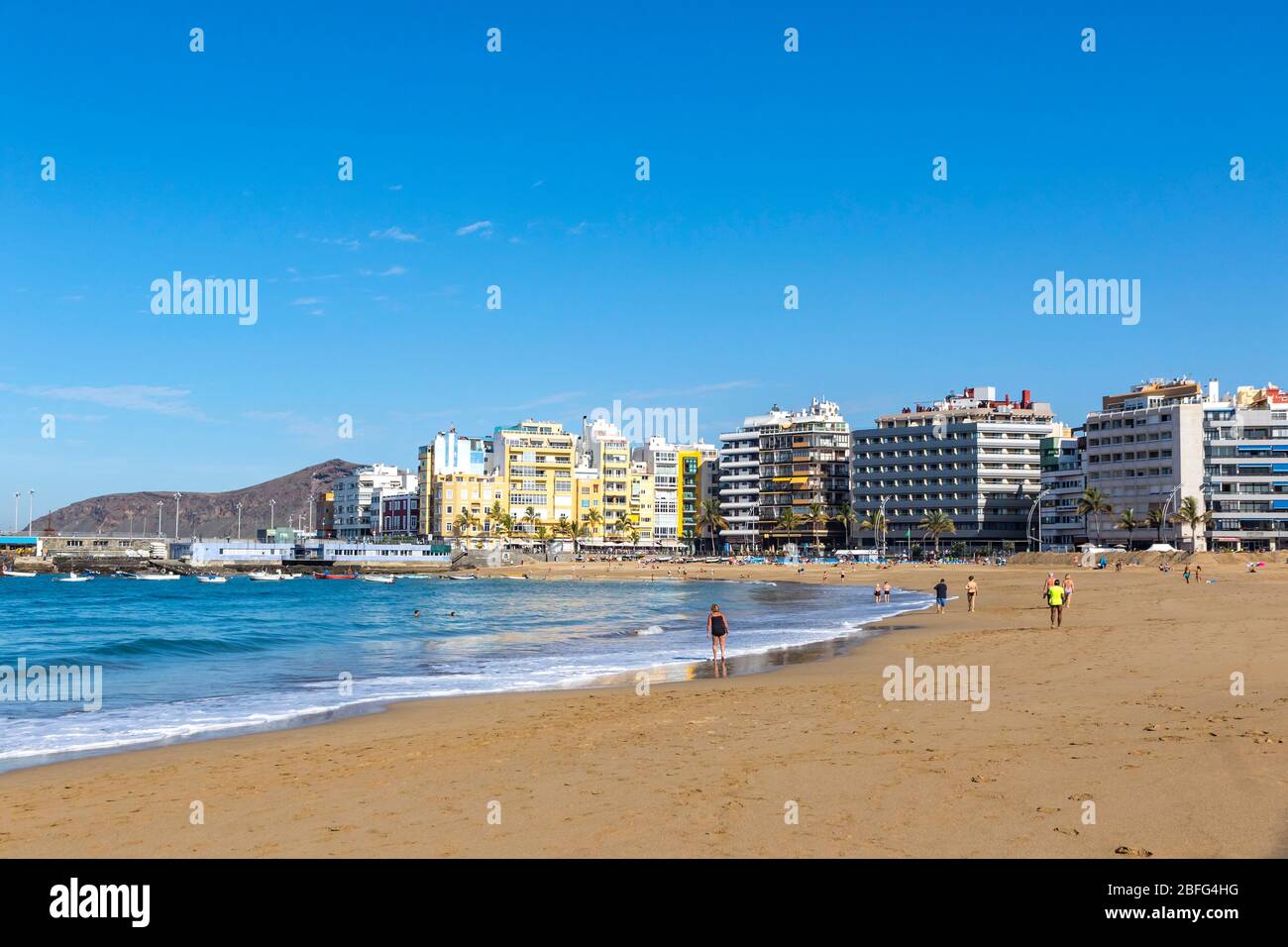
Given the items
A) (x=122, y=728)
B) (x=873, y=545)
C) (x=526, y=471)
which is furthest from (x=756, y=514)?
(x=122, y=728)

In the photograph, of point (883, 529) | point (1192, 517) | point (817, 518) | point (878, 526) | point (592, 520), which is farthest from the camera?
point (592, 520)

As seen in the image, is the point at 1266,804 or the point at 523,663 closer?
the point at 1266,804

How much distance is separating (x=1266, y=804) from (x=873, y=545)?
152 metres

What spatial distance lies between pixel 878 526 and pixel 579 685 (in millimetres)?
132029

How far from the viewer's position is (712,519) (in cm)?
17688

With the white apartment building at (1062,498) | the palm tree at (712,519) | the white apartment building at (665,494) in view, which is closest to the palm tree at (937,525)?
the white apartment building at (1062,498)

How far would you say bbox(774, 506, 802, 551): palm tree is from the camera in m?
165

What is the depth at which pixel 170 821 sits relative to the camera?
35.9ft

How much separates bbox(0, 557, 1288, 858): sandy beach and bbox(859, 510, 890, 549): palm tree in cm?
13203

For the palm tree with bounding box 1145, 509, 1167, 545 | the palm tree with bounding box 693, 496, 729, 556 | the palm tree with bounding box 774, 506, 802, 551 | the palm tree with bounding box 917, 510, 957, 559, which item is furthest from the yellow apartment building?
the palm tree with bounding box 1145, 509, 1167, 545

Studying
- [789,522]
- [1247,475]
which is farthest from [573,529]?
[1247,475]

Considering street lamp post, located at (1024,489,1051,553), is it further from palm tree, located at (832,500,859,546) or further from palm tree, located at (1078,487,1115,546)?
palm tree, located at (832,500,859,546)

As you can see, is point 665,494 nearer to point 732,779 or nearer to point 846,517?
point 846,517
